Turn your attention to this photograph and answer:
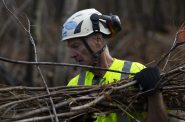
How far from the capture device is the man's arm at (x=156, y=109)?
5.21 metres

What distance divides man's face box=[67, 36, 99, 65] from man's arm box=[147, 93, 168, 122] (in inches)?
34.3

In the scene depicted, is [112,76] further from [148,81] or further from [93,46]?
[148,81]

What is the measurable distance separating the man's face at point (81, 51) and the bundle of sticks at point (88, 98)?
68 cm

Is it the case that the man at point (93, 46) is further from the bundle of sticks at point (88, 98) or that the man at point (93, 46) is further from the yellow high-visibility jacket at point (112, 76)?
the bundle of sticks at point (88, 98)

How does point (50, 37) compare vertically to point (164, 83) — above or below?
above

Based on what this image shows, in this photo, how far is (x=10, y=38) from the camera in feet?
60.7

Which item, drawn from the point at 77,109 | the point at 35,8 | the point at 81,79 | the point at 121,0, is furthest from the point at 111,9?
the point at 77,109

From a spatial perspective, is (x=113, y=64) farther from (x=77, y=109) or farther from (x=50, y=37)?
(x=50, y=37)

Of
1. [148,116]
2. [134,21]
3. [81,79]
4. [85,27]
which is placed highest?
[134,21]

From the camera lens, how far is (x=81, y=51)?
595 cm

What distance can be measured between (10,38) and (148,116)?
13441mm

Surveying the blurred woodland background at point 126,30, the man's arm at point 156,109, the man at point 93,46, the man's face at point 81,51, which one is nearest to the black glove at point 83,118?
the man at point 93,46

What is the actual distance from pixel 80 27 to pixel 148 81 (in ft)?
3.50

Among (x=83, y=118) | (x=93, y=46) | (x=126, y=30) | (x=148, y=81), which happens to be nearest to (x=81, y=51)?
(x=93, y=46)
